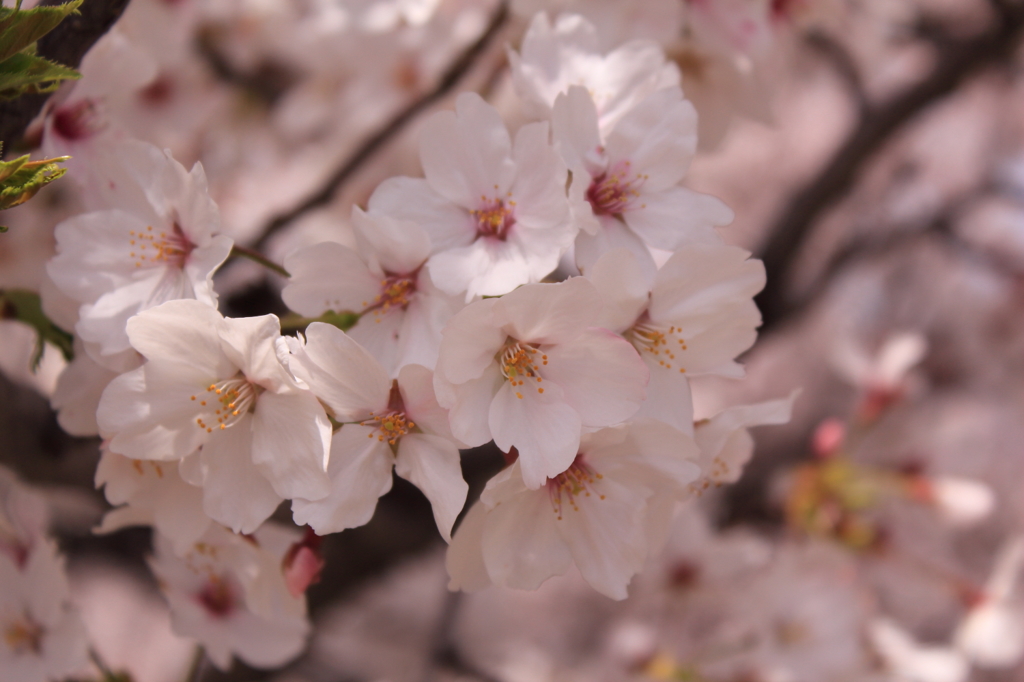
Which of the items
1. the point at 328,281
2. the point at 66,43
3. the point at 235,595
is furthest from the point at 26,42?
the point at 235,595

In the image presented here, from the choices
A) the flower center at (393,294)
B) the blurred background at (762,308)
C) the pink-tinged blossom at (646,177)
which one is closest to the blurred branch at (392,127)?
the blurred background at (762,308)

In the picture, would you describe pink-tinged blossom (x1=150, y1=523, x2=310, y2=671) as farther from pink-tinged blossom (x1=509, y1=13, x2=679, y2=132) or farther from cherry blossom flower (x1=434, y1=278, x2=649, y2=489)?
pink-tinged blossom (x1=509, y1=13, x2=679, y2=132)

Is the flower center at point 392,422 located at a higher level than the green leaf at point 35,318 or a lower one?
higher

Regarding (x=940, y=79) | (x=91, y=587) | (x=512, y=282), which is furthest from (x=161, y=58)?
(x=940, y=79)

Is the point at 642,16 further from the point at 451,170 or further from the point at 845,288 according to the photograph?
the point at 845,288

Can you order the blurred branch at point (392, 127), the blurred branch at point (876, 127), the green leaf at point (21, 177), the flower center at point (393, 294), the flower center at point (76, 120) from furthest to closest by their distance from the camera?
1. the blurred branch at point (876, 127)
2. the blurred branch at point (392, 127)
3. the flower center at point (76, 120)
4. the flower center at point (393, 294)
5. the green leaf at point (21, 177)

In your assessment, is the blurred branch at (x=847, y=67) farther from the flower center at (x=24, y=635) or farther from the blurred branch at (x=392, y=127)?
the flower center at (x=24, y=635)
